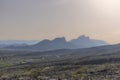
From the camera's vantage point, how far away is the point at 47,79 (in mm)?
121875

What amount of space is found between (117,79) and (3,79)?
59605 mm

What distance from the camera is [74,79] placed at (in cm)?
11488

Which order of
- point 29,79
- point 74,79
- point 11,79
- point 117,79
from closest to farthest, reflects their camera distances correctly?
point 117,79
point 74,79
point 29,79
point 11,79

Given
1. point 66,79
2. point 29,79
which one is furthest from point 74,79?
point 29,79

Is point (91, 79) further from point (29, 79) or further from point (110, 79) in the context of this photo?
point (29, 79)

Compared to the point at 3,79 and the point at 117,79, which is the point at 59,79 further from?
the point at 3,79

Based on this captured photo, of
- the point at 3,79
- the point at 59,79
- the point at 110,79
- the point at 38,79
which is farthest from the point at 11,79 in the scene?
Result: the point at 110,79

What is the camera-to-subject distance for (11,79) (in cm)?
13362

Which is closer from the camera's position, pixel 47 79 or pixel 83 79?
pixel 83 79

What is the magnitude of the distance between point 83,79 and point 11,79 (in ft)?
129

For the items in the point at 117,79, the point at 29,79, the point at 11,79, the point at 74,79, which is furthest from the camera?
the point at 11,79

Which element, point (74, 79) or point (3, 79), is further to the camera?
point (3, 79)

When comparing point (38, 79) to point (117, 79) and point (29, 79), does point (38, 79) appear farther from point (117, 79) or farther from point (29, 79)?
point (117, 79)

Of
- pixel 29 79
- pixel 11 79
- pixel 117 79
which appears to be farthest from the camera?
pixel 11 79
